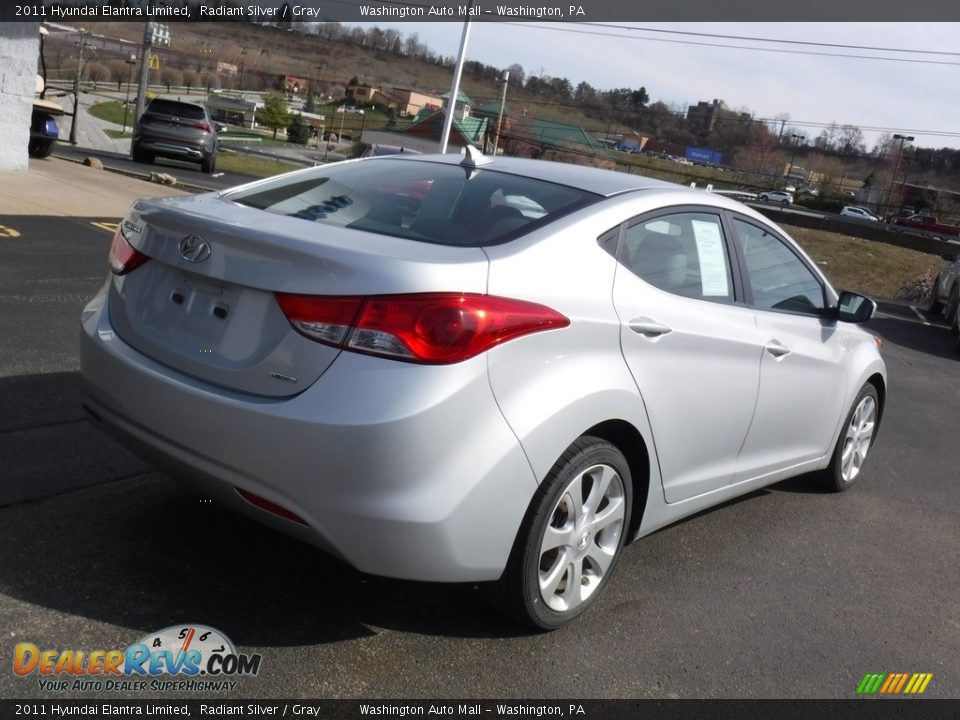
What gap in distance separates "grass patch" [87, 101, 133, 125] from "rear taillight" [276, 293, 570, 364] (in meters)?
100.0

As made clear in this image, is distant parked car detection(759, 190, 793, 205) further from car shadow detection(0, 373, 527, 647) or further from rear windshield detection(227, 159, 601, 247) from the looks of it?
car shadow detection(0, 373, 527, 647)

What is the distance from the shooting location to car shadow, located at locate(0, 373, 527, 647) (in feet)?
10.7

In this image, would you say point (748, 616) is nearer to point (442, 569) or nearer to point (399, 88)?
point (442, 569)

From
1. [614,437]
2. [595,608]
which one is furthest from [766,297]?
[595,608]

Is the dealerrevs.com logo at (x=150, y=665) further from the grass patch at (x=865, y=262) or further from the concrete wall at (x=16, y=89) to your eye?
the grass patch at (x=865, y=262)

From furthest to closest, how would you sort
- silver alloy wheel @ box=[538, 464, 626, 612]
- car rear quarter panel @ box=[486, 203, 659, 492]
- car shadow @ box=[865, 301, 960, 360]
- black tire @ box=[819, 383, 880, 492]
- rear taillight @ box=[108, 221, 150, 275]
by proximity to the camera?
car shadow @ box=[865, 301, 960, 360] → black tire @ box=[819, 383, 880, 492] → rear taillight @ box=[108, 221, 150, 275] → silver alloy wheel @ box=[538, 464, 626, 612] → car rear quarter panel @ box=[486, 203, 659, 492]

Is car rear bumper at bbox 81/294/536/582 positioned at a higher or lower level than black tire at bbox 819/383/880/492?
higher

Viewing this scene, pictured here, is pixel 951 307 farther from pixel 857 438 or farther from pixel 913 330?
pixel 857 438

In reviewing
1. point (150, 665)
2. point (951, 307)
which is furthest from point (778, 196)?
point (150, 665)

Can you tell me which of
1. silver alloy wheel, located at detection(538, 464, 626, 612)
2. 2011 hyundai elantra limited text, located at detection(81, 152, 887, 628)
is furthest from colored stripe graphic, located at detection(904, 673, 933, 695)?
silver alloy wheel, located at detection(538, 464, 626, 612)

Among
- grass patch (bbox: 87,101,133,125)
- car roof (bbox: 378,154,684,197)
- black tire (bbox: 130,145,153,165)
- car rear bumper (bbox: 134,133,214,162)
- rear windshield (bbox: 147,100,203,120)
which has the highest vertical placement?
car roof (bbox: 378,154,684,197)

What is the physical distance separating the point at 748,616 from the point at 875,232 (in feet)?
124
